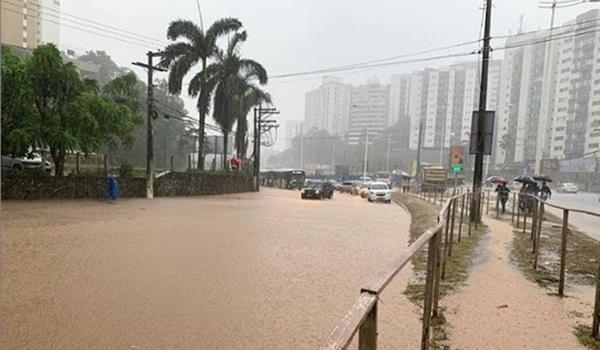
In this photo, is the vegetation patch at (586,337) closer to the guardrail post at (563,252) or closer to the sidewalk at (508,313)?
the sidewalk at (508,313)

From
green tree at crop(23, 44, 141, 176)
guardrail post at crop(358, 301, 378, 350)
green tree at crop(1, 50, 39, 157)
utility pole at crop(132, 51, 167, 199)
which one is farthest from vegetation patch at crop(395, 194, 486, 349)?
utility pole at crop(132, 51, 167, 199)

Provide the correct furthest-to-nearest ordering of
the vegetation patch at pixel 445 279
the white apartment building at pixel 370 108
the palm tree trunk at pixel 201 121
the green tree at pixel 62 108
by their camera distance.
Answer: the white apartment building at pixel 370 108
the palm tree trunk at pixel 201 121
the green tree at pixel 62 108
the vegetation patch at pixel 445 279

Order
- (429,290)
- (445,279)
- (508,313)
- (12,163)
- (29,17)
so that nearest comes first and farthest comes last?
(429,290) → (508,313) → (445,279) → (12,163) → (29,17)

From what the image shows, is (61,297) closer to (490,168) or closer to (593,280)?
(593,280)

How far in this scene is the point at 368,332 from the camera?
185cm

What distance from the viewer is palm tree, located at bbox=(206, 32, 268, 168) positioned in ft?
100

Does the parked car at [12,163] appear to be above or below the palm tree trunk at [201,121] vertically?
below

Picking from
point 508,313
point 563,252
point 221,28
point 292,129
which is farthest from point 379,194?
point 292,129

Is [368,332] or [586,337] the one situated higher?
[368,332]

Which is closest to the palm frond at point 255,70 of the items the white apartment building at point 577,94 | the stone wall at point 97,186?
the stone wall at point 97,186

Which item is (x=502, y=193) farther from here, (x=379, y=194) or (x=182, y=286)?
(x=182, y=286)

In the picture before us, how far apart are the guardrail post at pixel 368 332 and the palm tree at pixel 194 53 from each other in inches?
1068

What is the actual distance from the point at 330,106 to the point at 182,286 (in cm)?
8467

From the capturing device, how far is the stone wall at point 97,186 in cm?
1747
